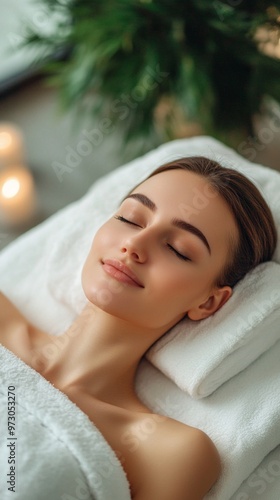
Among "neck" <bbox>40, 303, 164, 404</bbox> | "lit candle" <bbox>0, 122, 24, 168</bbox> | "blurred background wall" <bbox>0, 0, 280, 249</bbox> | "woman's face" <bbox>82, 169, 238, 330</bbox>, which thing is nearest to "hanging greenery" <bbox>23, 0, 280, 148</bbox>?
"blurred background wall" <bbox>0, 0, 280, 249</bbox>

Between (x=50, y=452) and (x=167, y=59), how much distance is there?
4.54ft

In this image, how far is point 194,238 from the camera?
4.09 feet

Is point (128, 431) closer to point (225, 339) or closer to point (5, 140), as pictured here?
point (225, 339)

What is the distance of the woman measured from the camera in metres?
1.16

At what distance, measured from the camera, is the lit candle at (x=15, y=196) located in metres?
2.15

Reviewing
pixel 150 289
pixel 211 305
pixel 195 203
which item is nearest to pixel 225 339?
pixel 211 305

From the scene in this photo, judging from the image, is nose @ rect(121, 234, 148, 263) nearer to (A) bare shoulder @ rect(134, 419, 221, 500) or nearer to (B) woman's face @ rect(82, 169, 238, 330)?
(B) woman's face @ rect(82, 169, 238, 330)

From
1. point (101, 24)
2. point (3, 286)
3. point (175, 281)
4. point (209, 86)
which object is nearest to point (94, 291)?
point (175, 281)

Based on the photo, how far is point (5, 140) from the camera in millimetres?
2209

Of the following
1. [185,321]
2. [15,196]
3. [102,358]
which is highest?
[185,321]

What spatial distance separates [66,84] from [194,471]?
1.61 meters

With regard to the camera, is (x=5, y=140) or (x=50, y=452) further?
(x=5, y=140)

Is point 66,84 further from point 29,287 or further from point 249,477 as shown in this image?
point 249,477

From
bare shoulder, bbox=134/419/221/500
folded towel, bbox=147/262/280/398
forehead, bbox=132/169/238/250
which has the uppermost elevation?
forehead, bbox=132/169/238/250
